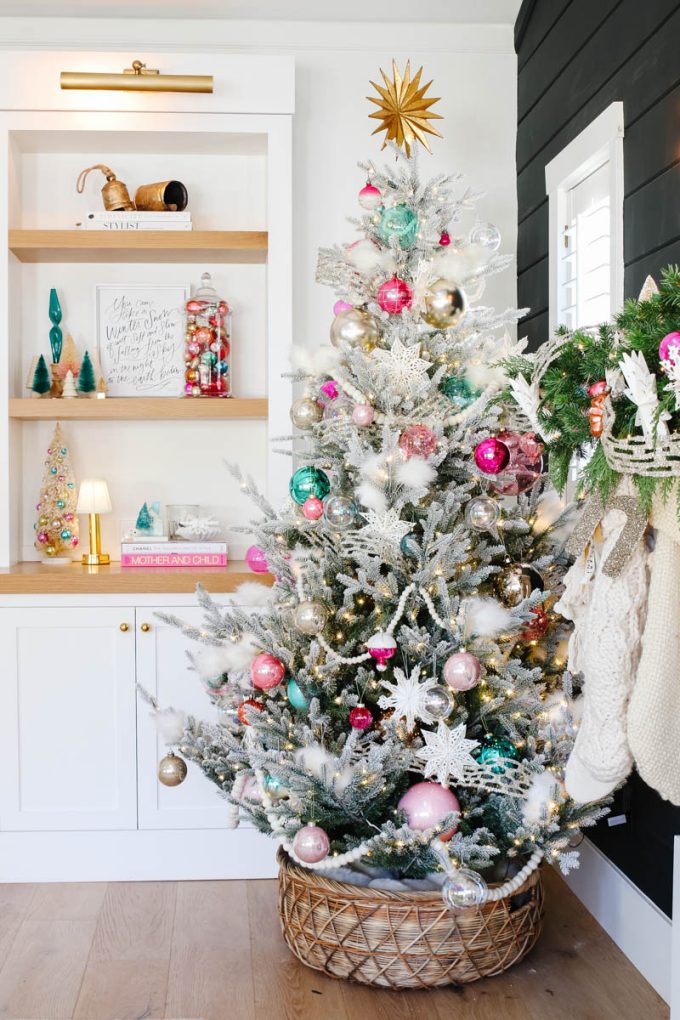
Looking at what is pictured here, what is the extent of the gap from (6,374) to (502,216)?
1755 millimetres

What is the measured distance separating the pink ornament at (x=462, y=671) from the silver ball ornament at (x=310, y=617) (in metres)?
0.31

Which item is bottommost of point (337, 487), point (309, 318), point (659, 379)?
point (337, 487)

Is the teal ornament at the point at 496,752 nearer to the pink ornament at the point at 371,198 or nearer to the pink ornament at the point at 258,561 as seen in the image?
the pink ornament at the point at 258,561

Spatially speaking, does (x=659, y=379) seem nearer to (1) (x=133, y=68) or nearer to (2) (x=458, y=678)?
(2) (x=458, y=678)

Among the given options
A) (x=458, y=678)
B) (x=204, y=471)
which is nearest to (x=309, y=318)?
(x=204, y=471)

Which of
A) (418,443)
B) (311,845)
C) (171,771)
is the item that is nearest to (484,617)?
(418,443)

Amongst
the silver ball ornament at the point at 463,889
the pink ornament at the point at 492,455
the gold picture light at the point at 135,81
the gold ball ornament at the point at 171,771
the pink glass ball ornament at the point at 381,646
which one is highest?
the gold picture light at the point at 135,81

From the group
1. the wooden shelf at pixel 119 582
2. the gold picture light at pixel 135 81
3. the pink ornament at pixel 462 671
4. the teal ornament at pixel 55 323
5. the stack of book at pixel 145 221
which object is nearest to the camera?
the pink ornament at pixel 462 671

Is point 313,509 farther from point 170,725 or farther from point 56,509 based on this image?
point 56,509

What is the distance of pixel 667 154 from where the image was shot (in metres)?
2.17

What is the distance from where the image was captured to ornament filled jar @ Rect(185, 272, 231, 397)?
10.7 ft

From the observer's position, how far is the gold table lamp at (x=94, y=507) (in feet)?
10.5

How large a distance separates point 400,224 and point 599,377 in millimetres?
839

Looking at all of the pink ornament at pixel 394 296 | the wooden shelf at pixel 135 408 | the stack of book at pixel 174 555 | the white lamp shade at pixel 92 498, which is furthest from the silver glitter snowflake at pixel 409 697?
the white lamp shade at pixel 92 498
